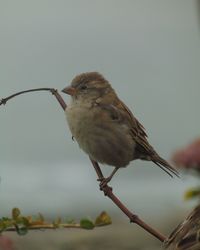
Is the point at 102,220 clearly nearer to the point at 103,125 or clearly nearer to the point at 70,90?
the point at 70,90

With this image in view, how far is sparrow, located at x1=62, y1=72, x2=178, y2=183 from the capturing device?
2951 millimetres

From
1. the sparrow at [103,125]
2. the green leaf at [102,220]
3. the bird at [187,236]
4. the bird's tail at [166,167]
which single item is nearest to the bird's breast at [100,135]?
the sparrow at [103,125]

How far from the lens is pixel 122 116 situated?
10.3ft

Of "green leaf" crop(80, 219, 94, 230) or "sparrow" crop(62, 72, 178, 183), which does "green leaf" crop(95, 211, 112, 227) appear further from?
"sparrow" crop(62, 72, 178, 183)

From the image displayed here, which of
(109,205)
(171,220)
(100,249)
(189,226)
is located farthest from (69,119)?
(109,205)

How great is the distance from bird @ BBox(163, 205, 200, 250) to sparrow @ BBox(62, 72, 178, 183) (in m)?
0.90

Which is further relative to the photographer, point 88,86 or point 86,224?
point 88,86

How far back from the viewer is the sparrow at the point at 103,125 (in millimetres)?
2951

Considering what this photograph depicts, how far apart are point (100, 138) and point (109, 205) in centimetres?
427

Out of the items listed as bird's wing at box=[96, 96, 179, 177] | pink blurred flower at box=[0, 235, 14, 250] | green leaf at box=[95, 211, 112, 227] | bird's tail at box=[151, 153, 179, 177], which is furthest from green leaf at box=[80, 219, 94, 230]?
bird's wing at box=[96, 96, 179, 177]

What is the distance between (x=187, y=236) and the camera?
1926mm

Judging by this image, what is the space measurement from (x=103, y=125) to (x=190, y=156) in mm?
1386

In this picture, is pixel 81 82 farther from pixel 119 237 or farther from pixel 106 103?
pixel 119 237

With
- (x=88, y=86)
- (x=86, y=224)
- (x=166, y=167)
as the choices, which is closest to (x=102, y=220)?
(x=86, y=224)
